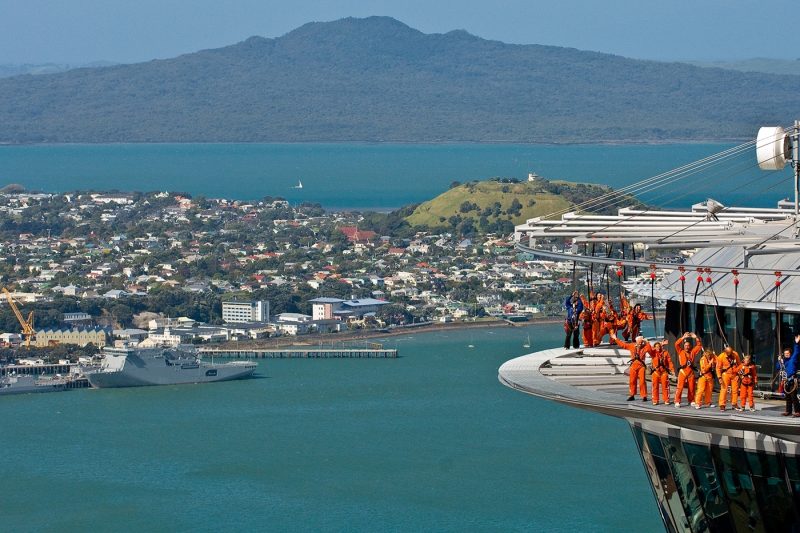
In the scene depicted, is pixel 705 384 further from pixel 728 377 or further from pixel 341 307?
pixel 341 307

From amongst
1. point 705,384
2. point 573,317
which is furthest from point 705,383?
point 573,317

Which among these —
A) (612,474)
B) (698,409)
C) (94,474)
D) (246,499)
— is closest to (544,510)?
(612,474)

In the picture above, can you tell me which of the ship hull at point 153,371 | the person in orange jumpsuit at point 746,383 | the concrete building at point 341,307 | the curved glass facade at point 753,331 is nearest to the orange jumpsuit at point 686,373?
the curved glass facade at point 753,331

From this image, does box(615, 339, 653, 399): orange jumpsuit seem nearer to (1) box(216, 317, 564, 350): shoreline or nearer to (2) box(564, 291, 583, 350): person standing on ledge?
(2) box(564, 291, 583, 350): person standing on ledge

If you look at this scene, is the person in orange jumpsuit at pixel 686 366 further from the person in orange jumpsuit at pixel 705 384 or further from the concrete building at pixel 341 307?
the concrete building at pixel 341 307

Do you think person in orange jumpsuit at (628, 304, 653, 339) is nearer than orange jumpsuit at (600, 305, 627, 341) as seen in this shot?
No

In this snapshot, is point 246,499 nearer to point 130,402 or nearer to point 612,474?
point 612,474

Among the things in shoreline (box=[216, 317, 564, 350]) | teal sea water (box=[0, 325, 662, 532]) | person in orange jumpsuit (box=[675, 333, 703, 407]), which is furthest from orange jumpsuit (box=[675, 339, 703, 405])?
shoreline (box=[216, 317, 564, 350])
